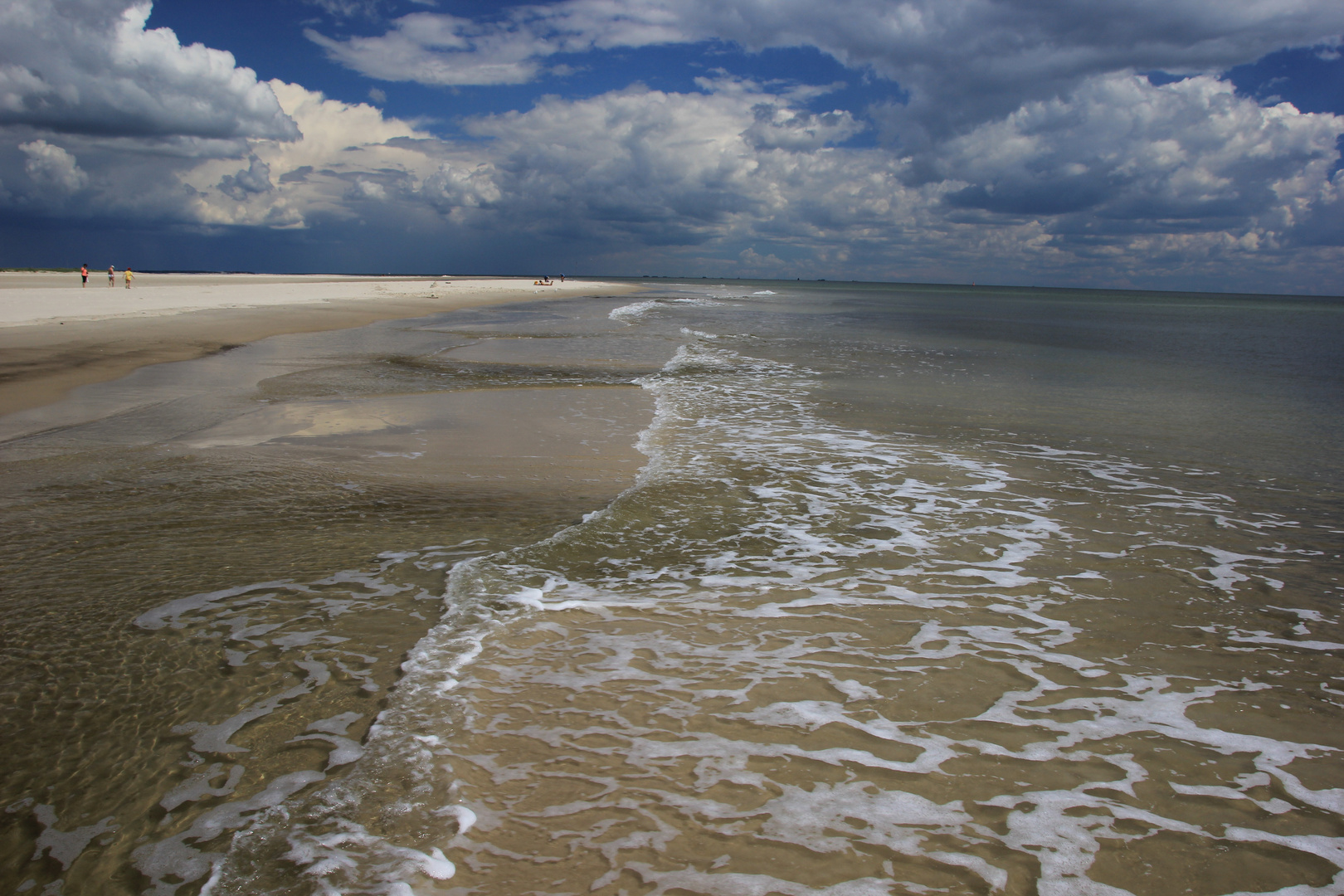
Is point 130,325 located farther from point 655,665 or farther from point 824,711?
point 824,711

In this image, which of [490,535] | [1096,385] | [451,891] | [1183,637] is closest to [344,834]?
[451,891]

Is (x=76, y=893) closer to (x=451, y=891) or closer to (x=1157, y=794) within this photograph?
(x=451, y=891)

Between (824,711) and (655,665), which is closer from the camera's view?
(824,711)

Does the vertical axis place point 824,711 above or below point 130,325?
below

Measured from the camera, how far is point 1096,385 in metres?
18.5

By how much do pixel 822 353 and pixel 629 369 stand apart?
27.8 ft

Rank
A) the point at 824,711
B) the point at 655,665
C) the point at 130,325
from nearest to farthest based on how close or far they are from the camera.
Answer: the point at 824,711 < the point at 655,665 < the point at 130,325

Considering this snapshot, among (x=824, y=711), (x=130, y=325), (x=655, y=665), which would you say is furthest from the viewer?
(x=130, y=325)

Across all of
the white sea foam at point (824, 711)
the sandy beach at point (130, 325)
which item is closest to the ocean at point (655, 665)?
the white sea foam at point (824, 711)

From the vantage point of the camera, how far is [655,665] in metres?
4.43

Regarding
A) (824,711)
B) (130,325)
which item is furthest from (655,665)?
(130,325)

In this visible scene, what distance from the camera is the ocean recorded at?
9.84 ft

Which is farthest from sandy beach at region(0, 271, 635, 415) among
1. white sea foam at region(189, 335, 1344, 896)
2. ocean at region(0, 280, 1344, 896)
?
white sea foam at region(189, 335, 1344, 896)

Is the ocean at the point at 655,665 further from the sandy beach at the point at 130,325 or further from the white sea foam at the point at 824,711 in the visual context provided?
the sandy beach at the point at 130,325
